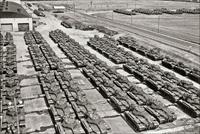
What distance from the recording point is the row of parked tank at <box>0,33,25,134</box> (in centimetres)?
2732

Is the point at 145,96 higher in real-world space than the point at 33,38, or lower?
lower

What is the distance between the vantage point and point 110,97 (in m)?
34.6

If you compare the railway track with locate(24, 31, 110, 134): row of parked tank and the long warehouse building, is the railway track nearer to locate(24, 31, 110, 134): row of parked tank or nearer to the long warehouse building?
the long warehouse building

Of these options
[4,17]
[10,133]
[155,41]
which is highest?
[4,17]

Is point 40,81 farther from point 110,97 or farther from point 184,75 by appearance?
point 184,75

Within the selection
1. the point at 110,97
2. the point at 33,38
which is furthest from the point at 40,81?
the point at 33,38

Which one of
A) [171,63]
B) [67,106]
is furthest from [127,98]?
[171,63]

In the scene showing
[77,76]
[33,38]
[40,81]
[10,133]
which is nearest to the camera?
[10,133]

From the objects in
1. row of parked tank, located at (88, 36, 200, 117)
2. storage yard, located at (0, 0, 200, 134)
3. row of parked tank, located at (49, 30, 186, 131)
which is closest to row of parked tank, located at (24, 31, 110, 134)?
storage yard, located at (0, 0, 200, 134)

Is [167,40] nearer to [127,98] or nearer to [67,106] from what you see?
[127,98]

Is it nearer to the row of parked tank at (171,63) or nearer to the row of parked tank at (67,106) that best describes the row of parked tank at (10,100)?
the row of parked tank at (67,106)

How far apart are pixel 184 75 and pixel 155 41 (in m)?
28.9

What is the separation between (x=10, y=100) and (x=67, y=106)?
815 cm

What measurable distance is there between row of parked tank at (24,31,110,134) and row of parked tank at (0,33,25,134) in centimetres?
369
